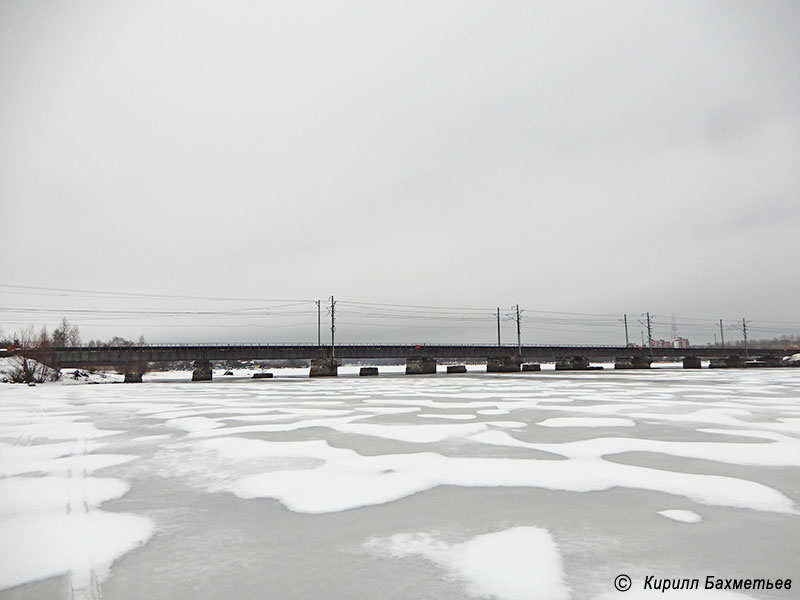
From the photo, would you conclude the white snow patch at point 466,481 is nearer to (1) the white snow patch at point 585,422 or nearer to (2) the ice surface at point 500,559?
(2) the ice surface at point 500,559

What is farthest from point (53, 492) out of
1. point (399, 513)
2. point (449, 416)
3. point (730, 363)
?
point (730, 363)

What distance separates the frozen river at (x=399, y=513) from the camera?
120 inches

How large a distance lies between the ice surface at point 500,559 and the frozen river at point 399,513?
18mm

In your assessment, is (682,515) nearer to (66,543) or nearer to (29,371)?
(66,543)

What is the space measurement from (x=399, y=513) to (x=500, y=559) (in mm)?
1292

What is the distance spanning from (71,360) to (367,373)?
117 ft

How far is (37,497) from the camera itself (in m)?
5.03

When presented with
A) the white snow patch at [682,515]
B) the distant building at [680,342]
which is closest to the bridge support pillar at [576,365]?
the white snow patch at [682,515]

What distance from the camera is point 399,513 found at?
4.37 m

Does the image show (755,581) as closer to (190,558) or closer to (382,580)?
(382,580)

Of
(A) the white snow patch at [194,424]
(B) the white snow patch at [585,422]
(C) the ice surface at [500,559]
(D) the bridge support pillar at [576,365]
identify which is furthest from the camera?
(D) the bridge support pillar at [576,365]

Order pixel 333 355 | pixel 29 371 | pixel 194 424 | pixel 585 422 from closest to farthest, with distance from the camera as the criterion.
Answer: pixel 585 422
pixel 194 424
pixel 29 371
pixel 333 355

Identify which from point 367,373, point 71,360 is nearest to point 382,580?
point 367,373

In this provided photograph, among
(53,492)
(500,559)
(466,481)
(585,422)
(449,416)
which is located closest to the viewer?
(500,559)
